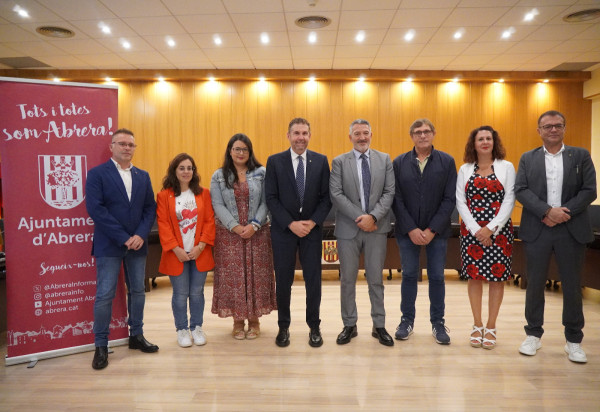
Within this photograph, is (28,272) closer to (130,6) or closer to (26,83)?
(26,83)

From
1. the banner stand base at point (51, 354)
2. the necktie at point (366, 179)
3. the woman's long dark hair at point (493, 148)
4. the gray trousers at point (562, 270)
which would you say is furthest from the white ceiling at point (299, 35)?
the banner stand base at point (51, 354)

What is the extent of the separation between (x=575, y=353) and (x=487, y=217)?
1.15 metres

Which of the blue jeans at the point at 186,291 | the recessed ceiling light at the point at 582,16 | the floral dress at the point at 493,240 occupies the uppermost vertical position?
the recessed ceiling light at the point at 582,16

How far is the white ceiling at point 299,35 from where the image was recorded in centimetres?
498

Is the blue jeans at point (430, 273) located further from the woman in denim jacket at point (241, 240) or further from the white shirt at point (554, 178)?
the woman in denim jacket at point (241, 240)

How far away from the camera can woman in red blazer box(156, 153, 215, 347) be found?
3014 mm

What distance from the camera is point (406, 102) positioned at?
26.4 ft

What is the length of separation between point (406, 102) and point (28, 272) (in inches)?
289

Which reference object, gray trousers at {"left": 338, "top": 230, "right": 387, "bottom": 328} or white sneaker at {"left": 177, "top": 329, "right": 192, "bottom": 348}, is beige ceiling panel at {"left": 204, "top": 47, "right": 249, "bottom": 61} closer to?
gray trousers at {"left": 338, "top": 230, "right": 387, "bottom": 328}

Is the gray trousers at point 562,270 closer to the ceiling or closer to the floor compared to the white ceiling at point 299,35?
closer to the floor

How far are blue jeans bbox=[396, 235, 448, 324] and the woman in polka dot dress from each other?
0.20m

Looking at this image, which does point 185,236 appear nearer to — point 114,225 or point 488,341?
point 114,225

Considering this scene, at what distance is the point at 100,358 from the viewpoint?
2.73 meters

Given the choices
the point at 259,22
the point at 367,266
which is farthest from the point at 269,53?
the point at 367,266
